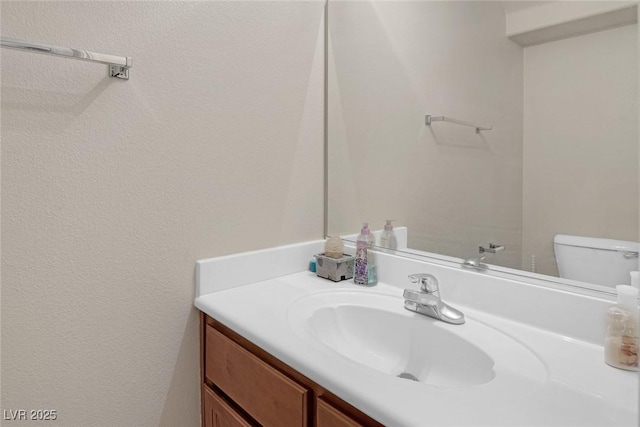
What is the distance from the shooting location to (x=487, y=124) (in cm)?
119

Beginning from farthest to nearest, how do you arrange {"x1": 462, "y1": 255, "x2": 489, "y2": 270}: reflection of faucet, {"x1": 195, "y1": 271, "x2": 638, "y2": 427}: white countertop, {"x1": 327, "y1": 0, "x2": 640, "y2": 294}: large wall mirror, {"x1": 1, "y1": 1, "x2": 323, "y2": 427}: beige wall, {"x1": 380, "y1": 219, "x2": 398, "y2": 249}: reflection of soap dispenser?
{"x1": 380, "y1": 219, "x2": 398, "y2": 249}: reflection of soap dispenser → {"x1": 462, "y1": 255, "x2": 489, "y2": 270}: reflection of faucet → {"x1": 327, "y1": 0, "x2": 640, "y2": 294}: large wall mirror → {"x1": 1, "y1": 1, "x2": 323, "y2": 427}: beige wall → {"x1": 195, "y1": 271, "x2": 638, "y2": 427}: white countertop

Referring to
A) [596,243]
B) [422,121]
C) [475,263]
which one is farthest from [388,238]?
[596,243]

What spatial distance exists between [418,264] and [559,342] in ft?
1.34

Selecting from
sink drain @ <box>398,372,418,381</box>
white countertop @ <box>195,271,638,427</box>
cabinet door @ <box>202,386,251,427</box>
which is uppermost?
white countertop @ <box>195,271,638,427</box>

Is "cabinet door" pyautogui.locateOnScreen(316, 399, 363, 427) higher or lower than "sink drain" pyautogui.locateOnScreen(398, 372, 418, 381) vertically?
higher

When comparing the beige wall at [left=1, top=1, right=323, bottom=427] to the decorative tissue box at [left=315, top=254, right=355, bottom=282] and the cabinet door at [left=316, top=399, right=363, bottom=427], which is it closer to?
the decorative tissue box at [left=315, top=254, right=355, bottom=282]

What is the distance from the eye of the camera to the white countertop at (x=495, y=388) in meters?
0.56

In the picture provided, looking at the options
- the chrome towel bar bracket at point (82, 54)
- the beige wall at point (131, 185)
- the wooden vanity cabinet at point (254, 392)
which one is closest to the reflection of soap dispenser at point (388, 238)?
the beige wall at point (131, 185)

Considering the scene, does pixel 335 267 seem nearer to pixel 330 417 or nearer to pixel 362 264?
pixel 362 264

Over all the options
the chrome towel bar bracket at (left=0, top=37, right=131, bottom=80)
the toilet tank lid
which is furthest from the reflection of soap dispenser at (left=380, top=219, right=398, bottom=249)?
the chrome towel bar bracket at (left=0, top=37, right=131, bottom=80)

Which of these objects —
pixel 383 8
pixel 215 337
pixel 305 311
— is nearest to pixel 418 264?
pixel 305 311

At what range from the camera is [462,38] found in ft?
4.29

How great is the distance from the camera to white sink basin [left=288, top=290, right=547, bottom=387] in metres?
0.78

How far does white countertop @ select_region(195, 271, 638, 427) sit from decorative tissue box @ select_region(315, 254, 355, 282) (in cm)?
33
